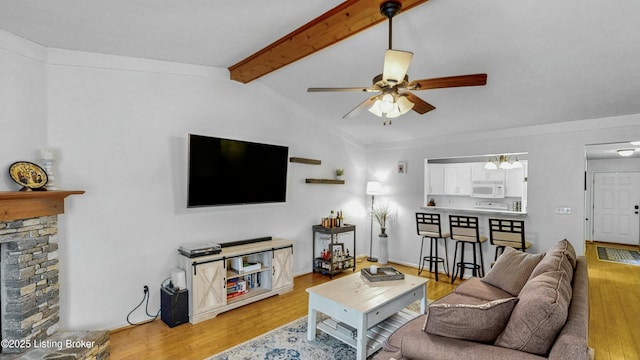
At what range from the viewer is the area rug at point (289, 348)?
8.94 ft

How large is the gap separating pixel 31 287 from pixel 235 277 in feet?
6.18

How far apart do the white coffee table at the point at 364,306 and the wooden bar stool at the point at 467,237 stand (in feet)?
6.04

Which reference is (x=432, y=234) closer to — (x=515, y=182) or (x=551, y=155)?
(x=551, y=155)

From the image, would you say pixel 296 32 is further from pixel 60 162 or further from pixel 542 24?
pixel 60 162

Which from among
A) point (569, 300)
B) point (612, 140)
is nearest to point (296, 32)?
point (569, 300)

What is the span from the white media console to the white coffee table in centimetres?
118

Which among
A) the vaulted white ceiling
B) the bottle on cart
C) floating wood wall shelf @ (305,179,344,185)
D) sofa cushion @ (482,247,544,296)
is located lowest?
sofa cushion @ (482,247,544,296)

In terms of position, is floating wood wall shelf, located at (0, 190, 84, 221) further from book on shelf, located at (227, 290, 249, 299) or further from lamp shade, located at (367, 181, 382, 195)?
lamp shade, located at (367, 181, 382, 195)

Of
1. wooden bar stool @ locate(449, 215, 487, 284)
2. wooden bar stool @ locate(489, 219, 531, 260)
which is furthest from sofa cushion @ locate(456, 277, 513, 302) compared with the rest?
wooden bar stool @ locate(449, 215, 487, 284)

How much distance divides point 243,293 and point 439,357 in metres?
2.82

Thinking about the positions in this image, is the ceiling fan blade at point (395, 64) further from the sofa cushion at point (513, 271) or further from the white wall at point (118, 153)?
the white wall at point (118, 153)

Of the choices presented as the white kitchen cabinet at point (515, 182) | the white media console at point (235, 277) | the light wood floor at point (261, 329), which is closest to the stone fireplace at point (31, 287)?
the light wood floor at point (261, 329)

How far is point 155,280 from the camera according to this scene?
3482 millimetres

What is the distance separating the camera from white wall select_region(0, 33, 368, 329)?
2822mm
